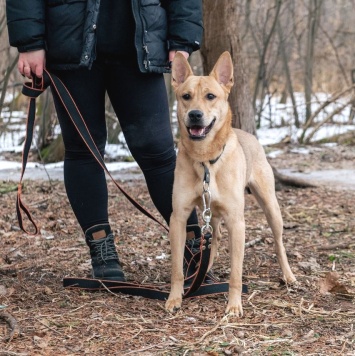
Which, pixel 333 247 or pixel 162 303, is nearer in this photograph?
pixel 162 303

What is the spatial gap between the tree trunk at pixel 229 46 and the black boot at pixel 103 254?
344 cm

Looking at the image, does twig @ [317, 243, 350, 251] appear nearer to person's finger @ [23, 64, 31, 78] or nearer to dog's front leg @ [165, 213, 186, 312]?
dog's front leg @ [165, 213, 186, 312]

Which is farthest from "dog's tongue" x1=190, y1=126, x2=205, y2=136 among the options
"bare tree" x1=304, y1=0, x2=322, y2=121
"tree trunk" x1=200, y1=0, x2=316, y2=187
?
"bare tree" x1=304, y1=0, x2=322, y2=121

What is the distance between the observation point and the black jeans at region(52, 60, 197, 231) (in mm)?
3762

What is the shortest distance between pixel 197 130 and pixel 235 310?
985 mm

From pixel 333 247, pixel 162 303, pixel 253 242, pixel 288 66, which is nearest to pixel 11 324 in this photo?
pixel 162 303

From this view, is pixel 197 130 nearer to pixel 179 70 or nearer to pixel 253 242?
pixel 179 70

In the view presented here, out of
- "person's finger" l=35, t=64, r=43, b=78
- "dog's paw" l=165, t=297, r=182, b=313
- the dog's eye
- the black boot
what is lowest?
"dog's paw" l=165, t=297, r=182, b=313

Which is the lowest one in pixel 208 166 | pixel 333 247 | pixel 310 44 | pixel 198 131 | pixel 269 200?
pixel 333 247

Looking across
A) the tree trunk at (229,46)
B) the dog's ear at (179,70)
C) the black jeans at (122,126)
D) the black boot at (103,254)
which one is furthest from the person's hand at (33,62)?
the tree trunk at (229,46)

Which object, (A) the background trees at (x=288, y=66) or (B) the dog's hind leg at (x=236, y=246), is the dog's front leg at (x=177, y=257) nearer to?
(B) the dog's hind leg at (x=236, y=246)

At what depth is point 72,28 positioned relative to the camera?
362cm

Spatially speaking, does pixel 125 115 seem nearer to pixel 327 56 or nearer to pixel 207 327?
pixel 207 327

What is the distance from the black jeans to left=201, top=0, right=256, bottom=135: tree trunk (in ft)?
10.6
